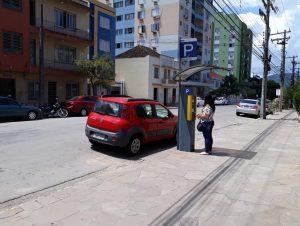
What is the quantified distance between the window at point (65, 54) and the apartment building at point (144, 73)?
14170mm

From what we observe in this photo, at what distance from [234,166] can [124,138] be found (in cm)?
295

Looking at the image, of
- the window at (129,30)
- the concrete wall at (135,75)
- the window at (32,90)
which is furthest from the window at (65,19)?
the window at (129,30)

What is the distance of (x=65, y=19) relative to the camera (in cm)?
2970

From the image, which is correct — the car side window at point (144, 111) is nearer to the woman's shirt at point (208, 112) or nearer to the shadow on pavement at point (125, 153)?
the shadow on pavement at point (125, 153)

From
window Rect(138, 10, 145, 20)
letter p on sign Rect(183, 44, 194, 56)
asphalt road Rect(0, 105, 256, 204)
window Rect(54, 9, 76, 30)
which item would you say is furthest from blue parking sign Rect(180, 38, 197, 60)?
window Rect(138, 10, 145, 20)

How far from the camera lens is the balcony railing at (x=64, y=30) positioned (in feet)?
89.0

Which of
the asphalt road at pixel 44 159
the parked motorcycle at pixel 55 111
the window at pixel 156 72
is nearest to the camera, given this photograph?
the asphalt road at pixel 44 159

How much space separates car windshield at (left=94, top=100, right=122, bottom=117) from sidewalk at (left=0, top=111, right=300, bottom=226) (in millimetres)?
1459

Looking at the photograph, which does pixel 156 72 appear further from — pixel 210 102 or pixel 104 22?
pixel 210 102

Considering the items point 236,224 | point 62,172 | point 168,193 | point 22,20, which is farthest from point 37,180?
point 22,20

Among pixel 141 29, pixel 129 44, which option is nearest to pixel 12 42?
pixel 141 29

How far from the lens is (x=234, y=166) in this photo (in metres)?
8.21

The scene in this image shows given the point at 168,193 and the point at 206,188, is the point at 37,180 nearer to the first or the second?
the point at 168,193

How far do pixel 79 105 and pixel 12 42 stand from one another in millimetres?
7319
